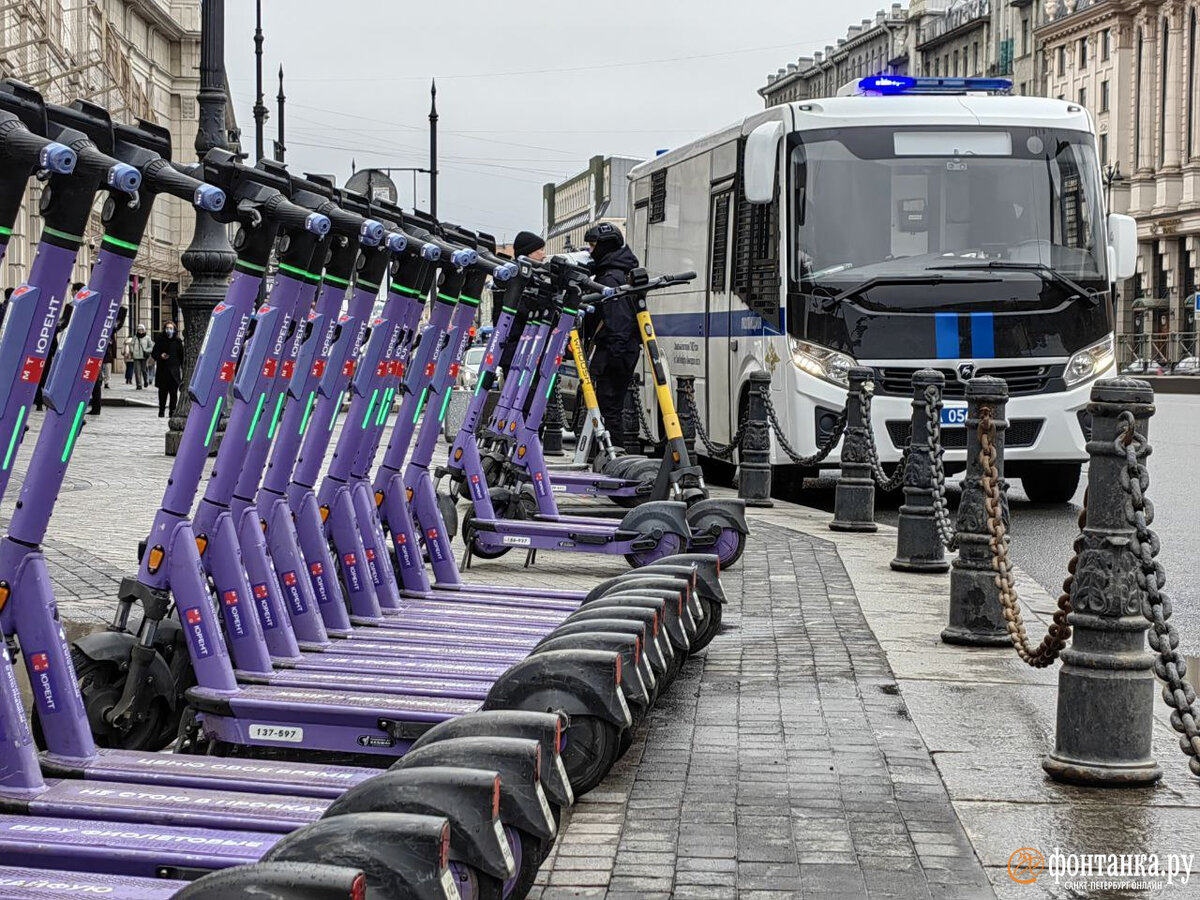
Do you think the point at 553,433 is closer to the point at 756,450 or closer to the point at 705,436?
the point at 705,436

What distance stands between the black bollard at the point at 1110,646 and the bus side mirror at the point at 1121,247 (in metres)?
10.1

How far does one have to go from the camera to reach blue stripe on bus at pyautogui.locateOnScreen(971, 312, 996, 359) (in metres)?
14.8

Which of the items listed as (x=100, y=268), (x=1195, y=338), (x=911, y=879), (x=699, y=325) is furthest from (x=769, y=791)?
(x=1195, y=338)

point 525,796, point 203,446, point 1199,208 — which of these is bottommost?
point 525,796

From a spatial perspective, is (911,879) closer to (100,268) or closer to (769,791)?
(769,791)

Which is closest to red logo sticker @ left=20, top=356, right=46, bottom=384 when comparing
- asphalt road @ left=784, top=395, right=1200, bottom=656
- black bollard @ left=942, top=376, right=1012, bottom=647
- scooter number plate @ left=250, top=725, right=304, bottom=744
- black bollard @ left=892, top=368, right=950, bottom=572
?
scooter number plate @ left=250, top=725, right=304, bottom=744

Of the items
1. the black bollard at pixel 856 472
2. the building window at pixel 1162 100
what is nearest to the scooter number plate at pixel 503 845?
the black bollard at pixel 856 472

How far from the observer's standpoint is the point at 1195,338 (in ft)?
282

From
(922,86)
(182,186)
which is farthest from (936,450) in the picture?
(922,86)

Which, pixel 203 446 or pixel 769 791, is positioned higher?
pixel 203 446

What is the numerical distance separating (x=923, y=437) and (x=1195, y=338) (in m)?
80.0

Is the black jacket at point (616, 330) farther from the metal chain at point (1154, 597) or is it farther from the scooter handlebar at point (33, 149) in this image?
the scooter handlebar at point (33, 149)

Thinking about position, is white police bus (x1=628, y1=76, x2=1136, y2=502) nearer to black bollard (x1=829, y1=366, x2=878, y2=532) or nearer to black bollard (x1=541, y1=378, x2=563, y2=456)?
black bollard (x1=829, y1=366, x2=878, y2=532)

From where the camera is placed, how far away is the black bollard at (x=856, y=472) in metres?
13.0
